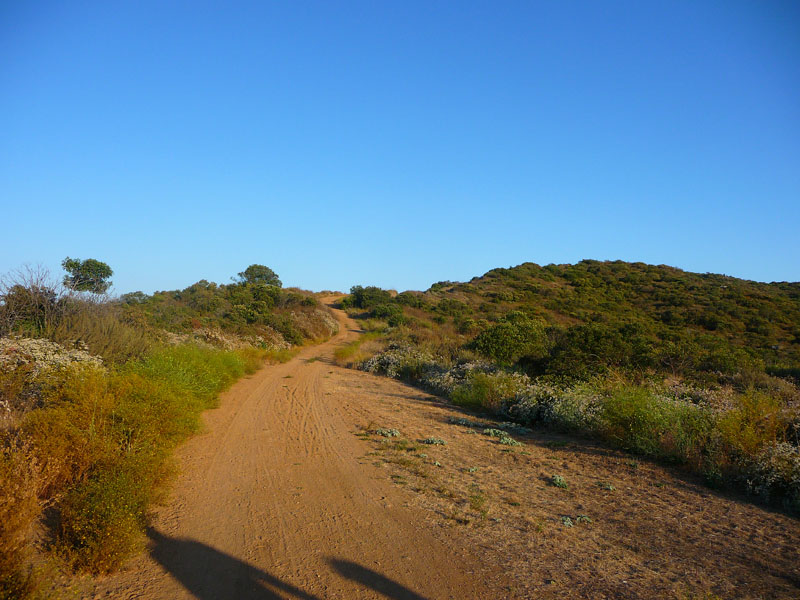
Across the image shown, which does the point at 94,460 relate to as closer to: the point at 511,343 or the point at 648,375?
the point at 648,375

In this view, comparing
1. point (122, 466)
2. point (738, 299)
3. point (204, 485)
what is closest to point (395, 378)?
point (204, 485)

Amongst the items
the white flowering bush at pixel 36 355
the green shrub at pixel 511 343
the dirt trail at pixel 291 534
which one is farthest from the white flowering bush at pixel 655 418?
the white flowering bush at pixel 36 355

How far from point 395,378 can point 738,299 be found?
→ 31968mm

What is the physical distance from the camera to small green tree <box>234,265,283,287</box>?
50.9 meters

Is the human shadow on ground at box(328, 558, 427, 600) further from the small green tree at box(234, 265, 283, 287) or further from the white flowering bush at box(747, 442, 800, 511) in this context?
the small green tree at box(234, 265, 283, 287)

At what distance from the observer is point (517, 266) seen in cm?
6247

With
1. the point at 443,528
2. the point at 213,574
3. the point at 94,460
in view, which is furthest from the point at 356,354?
the point at 213,574

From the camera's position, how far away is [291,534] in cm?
515

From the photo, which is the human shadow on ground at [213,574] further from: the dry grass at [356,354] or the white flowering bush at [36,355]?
the dry grass at [356,354]

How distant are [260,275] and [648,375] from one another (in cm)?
4506

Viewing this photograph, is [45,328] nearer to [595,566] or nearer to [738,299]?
[595,566]

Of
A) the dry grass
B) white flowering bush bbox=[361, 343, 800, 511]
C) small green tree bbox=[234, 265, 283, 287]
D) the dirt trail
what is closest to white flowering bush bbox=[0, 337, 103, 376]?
the dirt trail

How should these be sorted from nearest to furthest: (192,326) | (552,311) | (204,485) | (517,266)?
(204,485), (192,326), (552,311), (517,266)

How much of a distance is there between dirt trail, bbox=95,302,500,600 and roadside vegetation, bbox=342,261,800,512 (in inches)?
177
